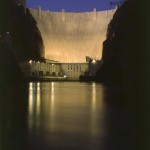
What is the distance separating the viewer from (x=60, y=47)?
224 ft

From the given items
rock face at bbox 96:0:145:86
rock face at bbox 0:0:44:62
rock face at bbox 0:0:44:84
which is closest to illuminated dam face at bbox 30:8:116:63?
rock face at bbox 96:0:145:86

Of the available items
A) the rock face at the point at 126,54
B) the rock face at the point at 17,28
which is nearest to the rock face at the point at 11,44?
the rock face at the point at 17,28

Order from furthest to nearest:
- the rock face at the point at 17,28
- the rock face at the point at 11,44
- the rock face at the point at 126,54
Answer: the rock face at the point at 126,54 → the rock face at the point at 17,28 → the rock face at the point at 11,44

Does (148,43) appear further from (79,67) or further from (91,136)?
(79,67)

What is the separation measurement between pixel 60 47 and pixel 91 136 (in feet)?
217

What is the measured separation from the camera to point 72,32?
2793 inches

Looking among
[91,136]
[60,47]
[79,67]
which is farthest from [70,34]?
[91,136]

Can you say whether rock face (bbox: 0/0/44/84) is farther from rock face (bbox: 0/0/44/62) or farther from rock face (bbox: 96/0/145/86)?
rock face (bbox: 96/0/145/86)

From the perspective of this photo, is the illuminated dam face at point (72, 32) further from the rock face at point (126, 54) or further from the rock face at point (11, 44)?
the rock face at point (11, 44)

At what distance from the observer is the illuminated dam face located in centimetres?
6525

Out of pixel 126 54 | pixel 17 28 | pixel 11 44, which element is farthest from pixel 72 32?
pixel 11 44

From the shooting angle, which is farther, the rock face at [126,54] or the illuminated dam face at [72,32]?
the illuminated dam face at [72,32]

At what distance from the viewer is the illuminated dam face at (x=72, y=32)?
6525cm

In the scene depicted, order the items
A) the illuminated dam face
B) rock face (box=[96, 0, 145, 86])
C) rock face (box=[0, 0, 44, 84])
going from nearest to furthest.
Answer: rock face (box=[0, 0, 44, 84]) → rock face (box=[96, 0, 145, 86]) → the illuminated dam face
